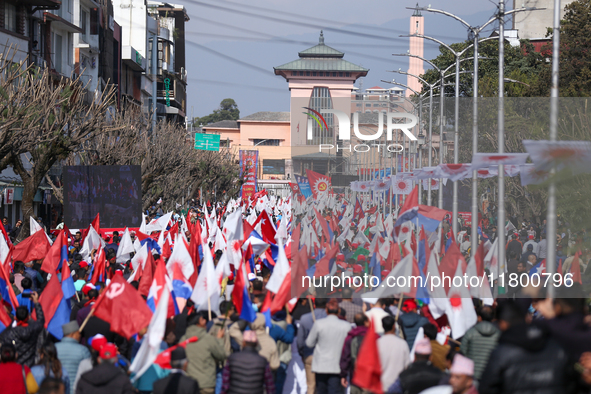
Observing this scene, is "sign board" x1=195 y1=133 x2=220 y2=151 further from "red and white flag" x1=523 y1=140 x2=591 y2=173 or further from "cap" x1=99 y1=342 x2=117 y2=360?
"cap" x1=99 y1=342 x2=117 y2=360

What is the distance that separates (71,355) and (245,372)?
1.87 metres

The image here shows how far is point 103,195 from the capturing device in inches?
964

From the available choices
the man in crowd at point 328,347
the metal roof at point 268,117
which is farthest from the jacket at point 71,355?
the metal roof at point 268,117

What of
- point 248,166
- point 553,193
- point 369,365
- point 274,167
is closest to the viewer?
point 369,365

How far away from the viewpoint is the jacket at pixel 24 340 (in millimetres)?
8516

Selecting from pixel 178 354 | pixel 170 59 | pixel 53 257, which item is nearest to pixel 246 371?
pixel 178 354

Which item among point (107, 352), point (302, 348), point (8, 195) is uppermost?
point (8, 195)

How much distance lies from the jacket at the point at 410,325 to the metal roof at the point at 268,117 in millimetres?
107086

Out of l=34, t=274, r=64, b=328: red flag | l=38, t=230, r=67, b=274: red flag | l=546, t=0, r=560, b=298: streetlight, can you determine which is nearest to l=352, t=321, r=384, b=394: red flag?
l=34, t=274, r=64, b=328: red flag

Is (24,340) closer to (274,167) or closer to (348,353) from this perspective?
(348,353)

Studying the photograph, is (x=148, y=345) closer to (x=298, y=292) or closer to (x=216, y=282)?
(x=216, y=282)

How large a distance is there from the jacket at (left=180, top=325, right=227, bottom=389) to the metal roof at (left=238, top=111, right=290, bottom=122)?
4268 inches

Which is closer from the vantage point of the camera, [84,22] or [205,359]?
[205,359]

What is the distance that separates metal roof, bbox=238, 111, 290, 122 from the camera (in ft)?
384
